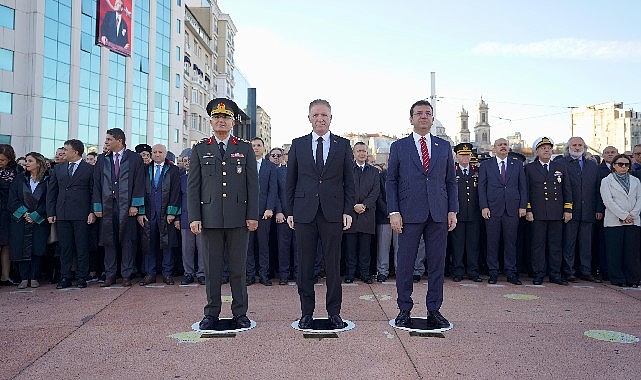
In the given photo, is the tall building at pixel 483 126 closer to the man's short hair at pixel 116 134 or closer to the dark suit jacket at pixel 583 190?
the dark suit jacket at pixel 583 190

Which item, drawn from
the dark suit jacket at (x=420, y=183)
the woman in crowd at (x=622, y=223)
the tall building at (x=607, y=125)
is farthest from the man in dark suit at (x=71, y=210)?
the tall building at (x=607, y=125)

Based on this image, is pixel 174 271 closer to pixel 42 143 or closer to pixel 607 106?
pixel 42 143

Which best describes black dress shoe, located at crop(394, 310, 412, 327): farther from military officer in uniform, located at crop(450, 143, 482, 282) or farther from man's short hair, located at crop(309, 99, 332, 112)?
military officer in uniform, located at crop(450, 143, 482, 282)

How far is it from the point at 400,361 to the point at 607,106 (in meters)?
98.6

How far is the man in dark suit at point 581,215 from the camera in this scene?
764 centimetres

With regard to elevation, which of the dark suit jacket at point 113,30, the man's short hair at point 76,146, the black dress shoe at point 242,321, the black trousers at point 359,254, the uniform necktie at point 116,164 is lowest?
the black dress shoe at point 242,321

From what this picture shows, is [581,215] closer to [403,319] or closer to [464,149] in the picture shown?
[464,149]

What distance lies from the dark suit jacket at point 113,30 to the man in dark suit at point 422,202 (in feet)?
131

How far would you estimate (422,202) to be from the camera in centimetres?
499

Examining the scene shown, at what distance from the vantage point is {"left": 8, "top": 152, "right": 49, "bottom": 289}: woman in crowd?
7.27 meters

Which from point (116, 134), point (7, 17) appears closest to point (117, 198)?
point (116, 134)

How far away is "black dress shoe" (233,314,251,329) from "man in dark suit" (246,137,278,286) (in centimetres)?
234

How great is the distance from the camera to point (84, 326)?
16.1 feet

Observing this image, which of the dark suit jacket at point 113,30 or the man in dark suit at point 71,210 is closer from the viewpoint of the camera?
the man in dark suit at point 71,210
